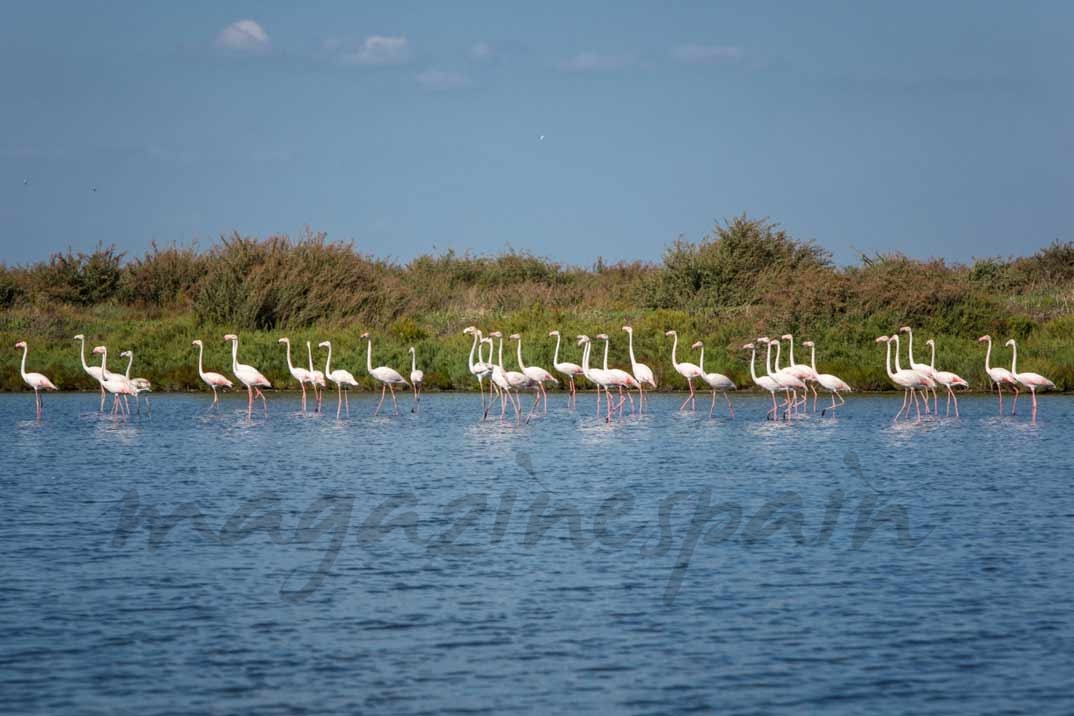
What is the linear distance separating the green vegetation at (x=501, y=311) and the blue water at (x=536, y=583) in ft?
47.2

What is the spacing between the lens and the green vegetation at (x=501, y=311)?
116ft

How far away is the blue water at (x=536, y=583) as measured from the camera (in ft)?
28.2

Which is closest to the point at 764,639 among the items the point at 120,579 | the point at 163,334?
the point at 120,579

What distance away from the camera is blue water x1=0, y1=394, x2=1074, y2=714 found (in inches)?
339

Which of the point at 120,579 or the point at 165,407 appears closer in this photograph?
the point at 120,579

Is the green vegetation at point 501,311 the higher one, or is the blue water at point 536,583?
the green vegetation at point 501,311

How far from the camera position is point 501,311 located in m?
43.2

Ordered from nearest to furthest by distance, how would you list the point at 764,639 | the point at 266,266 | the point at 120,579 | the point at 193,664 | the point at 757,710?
the point at 757,710 → the point at 193,664 → the point at 764,639 → the point at 120,579 → the point at 266,266

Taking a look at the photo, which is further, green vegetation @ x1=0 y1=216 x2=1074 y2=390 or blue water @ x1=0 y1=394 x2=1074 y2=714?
green vegetation @ x1=0 y1=216 x2=1074 y2=390

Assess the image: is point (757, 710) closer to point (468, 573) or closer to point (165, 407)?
point (468, 573)

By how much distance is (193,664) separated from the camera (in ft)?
29.6

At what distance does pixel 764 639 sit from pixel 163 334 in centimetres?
2998

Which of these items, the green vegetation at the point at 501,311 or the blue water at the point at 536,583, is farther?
the green vegetation at the point at 501,311

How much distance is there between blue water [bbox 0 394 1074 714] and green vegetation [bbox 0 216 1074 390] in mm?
14380
